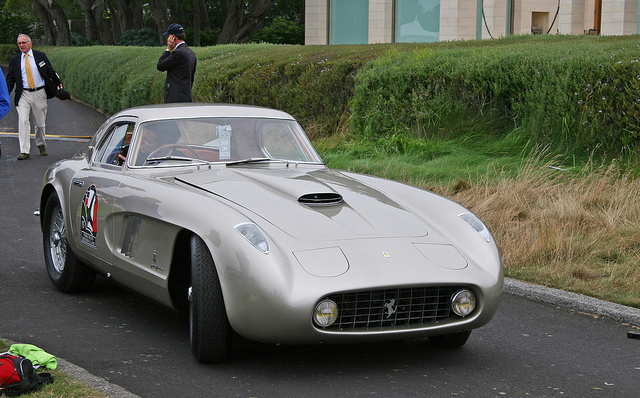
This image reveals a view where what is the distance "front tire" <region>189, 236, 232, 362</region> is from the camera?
439 centimetres

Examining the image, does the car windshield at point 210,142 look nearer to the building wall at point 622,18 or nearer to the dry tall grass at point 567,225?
the dry tall grass at point 567,225

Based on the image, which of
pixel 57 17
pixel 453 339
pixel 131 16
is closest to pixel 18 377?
pixel 453 339

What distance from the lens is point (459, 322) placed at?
14.8 feet

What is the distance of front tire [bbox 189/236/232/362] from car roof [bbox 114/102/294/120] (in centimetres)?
165

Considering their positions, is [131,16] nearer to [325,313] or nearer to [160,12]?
[160,12]

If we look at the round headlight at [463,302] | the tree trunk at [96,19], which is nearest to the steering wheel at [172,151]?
the round headlight at [463,302]

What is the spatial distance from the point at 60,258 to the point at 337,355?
2611mm

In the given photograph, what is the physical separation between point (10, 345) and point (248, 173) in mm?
1755

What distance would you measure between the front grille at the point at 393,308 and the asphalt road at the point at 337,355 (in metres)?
0.30

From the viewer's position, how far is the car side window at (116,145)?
19.5 feet

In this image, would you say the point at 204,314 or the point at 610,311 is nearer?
the point at 204,314

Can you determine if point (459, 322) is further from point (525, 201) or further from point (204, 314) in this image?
point (525, 201)

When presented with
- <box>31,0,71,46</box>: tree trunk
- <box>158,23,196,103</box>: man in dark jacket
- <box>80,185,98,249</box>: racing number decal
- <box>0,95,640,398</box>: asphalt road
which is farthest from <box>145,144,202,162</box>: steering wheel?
<box>31,0,71,46</box>: tree trunk

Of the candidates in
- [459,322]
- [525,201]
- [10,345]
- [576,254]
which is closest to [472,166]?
[525,201]
